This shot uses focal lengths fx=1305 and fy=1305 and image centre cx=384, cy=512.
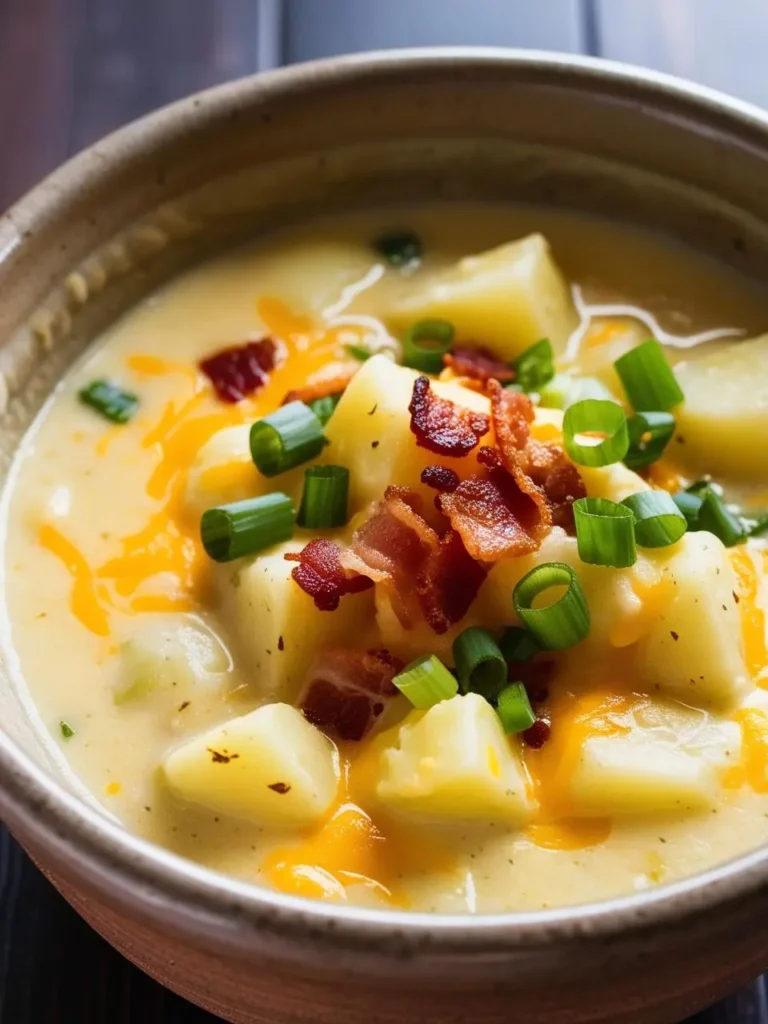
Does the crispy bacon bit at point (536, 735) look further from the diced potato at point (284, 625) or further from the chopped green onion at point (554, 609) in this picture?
the diced potato at point (284, 625)

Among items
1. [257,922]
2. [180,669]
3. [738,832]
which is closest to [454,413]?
[180,669]

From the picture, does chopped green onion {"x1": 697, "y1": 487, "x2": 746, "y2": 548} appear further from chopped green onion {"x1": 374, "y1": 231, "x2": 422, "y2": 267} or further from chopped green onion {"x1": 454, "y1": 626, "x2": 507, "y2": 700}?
chopped green onion {"x1": 374, "y1": 231, "x2": 422, "y2": 267}

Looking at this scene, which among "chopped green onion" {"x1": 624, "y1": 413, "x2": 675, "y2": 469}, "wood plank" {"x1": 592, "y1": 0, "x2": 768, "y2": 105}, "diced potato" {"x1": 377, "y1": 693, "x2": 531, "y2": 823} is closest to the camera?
"diced potato" {"x1": 377, "y1": 693, "x2": 531, "y2": 823}

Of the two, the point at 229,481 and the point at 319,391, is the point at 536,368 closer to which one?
the point at 319,391

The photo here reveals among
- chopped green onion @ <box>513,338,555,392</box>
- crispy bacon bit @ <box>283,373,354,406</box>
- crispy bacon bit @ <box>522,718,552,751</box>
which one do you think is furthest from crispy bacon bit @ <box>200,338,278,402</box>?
crispy bacon bit @ <box>522,718,552,751</box>

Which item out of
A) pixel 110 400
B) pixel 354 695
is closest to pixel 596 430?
pixel 354 695

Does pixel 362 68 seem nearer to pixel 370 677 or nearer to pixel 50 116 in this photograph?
pixel 50 116
